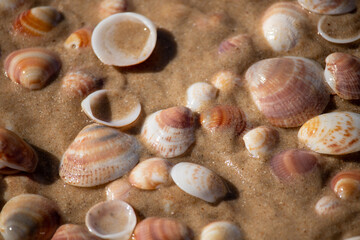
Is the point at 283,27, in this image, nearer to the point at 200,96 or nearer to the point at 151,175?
the point at 200,96

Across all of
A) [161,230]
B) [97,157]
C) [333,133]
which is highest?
[333,133]

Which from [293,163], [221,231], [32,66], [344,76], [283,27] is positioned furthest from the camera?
[283,27]

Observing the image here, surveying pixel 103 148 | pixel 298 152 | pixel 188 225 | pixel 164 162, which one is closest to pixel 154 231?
pixel 188 225

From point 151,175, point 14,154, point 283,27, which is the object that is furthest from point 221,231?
point 283,27

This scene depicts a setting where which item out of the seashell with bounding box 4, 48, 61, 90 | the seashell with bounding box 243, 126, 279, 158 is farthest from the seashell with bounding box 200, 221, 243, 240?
the seashell with bounding box 4, 48, 61, 90

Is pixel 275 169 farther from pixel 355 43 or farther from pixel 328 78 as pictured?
pixel 355 43

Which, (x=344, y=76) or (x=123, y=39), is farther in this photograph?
(x=123, y=39)
